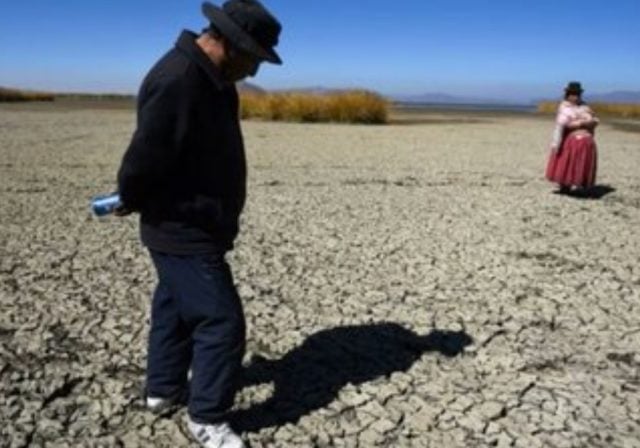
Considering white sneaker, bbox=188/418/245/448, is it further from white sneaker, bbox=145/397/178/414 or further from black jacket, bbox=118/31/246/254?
black jacket, bbox=118/31/246/254

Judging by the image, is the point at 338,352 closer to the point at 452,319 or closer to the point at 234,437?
the point at 452,319

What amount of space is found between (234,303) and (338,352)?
149 centimetres

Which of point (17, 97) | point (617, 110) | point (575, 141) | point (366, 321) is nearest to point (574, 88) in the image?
point (575, 141)

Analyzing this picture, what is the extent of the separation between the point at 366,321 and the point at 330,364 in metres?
0.82

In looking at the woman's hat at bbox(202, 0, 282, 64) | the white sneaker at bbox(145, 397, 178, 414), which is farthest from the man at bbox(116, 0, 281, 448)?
the white sneaker at bbox(145, 397, 178, 414)

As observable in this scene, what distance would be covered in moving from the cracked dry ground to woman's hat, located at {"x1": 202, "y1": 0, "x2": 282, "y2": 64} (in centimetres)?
177

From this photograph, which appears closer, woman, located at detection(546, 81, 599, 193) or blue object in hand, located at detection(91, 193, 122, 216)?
blue object in hand, located at detection(91, 193, 122, 216)

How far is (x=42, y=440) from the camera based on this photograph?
3.39 meters

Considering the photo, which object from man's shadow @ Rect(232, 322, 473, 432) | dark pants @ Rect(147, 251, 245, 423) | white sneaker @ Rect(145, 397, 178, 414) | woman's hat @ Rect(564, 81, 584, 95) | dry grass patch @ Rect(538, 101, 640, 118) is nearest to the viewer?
dark pants @ Rect(147, 251, 245, 423)

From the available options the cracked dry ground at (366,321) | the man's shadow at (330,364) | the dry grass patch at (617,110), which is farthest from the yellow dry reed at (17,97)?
the man's shadow at (330,364)

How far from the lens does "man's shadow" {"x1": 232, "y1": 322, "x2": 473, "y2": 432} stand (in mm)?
3783

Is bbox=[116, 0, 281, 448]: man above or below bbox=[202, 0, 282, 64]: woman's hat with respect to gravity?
below

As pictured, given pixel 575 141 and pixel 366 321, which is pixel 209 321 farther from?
pixel 575 141

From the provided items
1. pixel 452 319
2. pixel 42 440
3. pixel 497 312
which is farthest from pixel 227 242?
pixel 497 312
